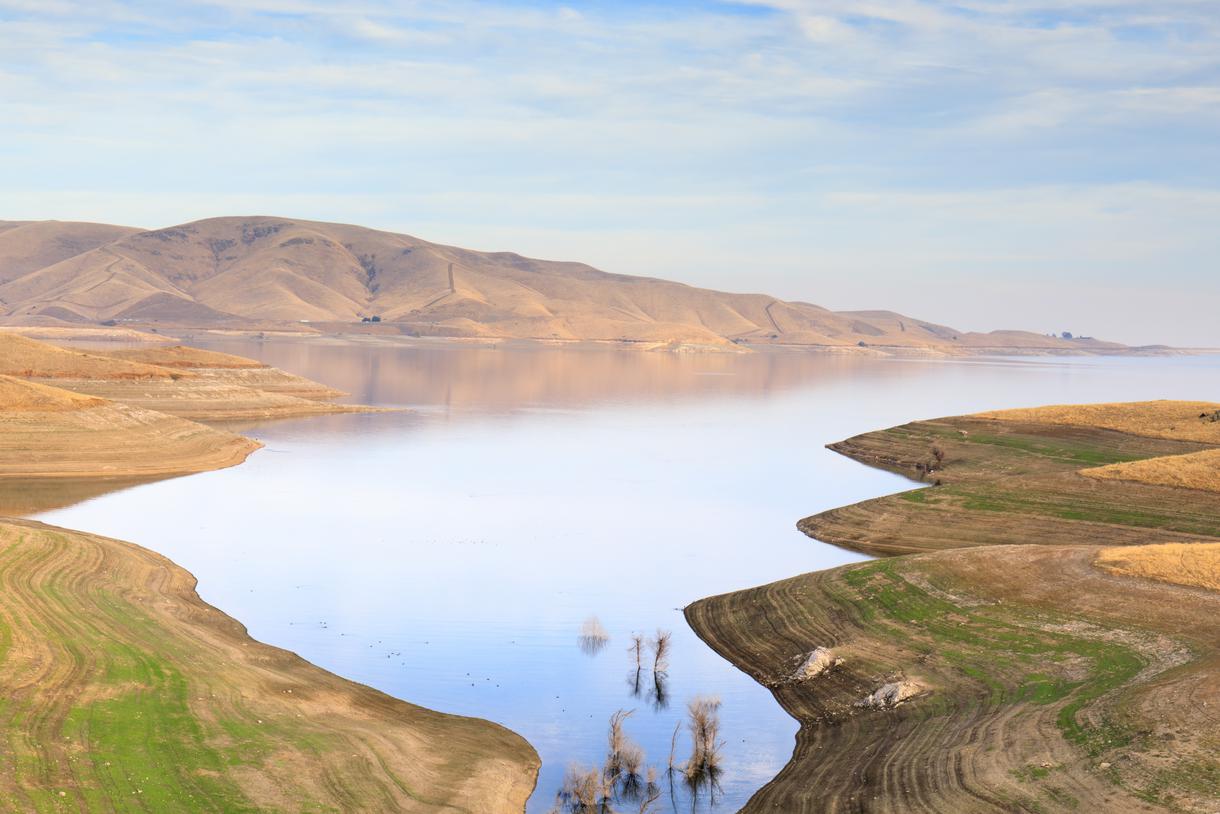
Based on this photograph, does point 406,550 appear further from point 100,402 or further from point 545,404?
point 545,404

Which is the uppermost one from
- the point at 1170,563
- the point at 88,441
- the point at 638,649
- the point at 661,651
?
the point at 1170,563

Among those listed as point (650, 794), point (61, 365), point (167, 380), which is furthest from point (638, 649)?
point (61, 365)

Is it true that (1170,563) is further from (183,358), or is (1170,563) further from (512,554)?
(183,358)

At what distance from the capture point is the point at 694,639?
51.2 m

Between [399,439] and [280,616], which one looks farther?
[399,439]

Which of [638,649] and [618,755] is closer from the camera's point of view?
[618,755]

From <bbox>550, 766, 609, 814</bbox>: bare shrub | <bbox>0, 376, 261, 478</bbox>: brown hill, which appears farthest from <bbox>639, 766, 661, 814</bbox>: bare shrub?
<bbox>0, 376, 261, 478</bbox>: brown hill

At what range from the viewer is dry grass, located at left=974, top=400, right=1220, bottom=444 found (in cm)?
9944

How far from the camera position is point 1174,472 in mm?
74062

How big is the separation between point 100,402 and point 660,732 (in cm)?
8039

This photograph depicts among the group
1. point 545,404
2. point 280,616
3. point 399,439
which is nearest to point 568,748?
point 280,616

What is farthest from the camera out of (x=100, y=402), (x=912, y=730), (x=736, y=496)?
(x=100, y=402)

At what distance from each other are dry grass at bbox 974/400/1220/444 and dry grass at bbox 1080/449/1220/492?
74.9 feet

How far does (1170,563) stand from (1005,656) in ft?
37.1
